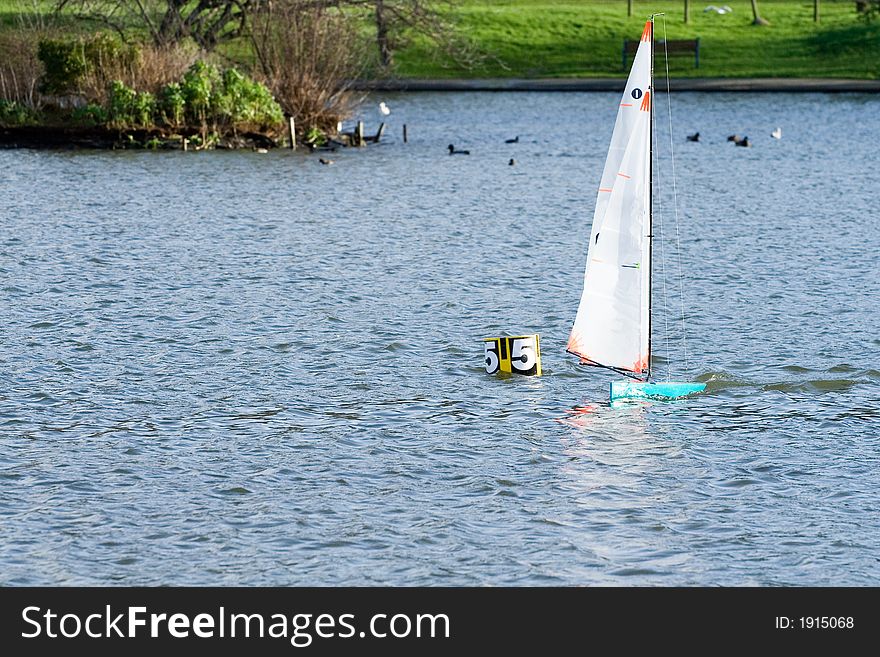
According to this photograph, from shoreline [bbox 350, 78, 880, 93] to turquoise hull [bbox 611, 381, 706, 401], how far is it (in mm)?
65204

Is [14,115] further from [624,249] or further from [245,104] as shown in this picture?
[624,249]

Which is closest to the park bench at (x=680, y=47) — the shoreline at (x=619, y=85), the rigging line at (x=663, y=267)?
the shoreline at (x=619, y=85)

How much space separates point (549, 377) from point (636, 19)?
285 ft

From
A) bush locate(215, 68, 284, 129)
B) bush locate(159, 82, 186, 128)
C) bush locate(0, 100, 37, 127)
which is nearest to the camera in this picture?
bush locate(159, 82, 186, 128)

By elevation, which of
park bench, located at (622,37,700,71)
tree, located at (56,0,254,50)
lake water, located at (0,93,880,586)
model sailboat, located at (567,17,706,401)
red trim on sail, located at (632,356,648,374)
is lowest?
lake water, located at (0,93,880,586)

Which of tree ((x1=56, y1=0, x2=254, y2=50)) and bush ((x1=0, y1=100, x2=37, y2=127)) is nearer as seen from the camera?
bush ((x1=0, y1=100, x2=37, y2=127))

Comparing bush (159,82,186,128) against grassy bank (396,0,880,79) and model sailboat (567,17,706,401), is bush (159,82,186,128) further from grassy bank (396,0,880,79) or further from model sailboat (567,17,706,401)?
model sailboat (567,17,706,401)

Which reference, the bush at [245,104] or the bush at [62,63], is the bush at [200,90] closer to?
the bush at [245,104]

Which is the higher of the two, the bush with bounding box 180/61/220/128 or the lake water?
the bush with bounding box 180/61/220/128

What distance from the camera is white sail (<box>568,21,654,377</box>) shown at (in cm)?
2064

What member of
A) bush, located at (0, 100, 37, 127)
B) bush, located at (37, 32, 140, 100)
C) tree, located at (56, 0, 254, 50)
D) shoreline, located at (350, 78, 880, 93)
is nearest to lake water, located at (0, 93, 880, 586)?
bush, located at (37, 32, 140, 100)

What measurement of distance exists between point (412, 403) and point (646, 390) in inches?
139

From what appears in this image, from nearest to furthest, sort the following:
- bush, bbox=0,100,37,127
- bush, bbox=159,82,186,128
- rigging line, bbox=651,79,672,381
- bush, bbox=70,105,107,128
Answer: rigging line, bbox=651,79,672,381, bush, bbox=159,82,186,128, bush, bbox=70,105,107,128, bush, bbox=0,100,37,127
